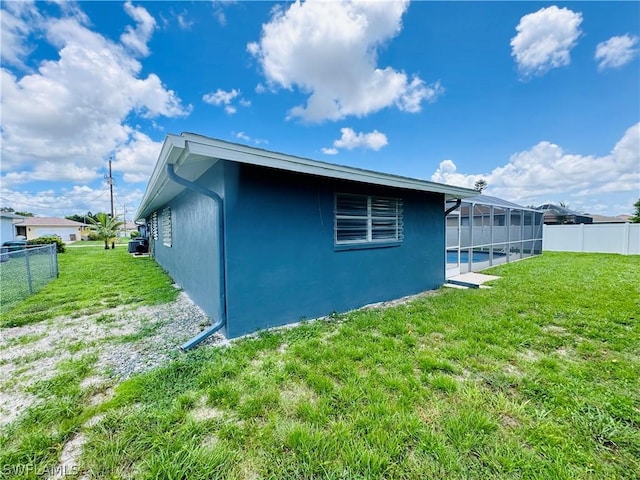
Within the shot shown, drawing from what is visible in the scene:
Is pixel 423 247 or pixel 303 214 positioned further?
pixel 423 247

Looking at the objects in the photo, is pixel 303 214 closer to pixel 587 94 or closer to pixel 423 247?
Answer: pixel 423 247

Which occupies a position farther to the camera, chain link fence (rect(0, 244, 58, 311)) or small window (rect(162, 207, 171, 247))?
small window (rect(162, 207, 171, 247))

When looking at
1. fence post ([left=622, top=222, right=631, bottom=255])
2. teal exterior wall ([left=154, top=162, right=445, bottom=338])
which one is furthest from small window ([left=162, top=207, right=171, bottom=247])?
fence post ([left=622, top=222, right=631, bottom=255])

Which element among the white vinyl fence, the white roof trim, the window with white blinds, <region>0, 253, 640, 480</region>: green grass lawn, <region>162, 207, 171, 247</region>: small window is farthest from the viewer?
the white vinyl fence

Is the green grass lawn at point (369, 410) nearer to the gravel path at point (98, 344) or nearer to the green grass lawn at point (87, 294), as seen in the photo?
the gravel path at point (98, 344)

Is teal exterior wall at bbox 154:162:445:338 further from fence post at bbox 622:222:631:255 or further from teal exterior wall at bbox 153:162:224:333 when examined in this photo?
fence post at bbox 622:222:631:255

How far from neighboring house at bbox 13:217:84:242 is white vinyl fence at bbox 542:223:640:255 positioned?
56.4m

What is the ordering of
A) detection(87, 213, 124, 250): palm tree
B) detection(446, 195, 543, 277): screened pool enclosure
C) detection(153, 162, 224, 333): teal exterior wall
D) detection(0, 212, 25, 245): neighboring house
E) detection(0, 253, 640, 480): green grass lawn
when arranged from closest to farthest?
1. detection(0, 253, 640, 480): green grass lawn
2. detection(153, 162, 224, 333): teal exterior wall
3. detection(446, 195, 543, 277): screened pool enclosure
4. detection(0, 212, 25, 245): neighboring house
5. detection(87, 213, 124, 250): palm tree

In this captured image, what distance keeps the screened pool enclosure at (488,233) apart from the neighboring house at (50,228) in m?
51.4

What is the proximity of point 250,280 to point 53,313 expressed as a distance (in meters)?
4.25

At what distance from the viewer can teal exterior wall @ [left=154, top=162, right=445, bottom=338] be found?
3.59 meters

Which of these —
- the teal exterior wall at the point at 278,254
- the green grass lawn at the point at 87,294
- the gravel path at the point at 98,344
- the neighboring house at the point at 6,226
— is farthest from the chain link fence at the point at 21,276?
the neighboring house at the point at 6,226

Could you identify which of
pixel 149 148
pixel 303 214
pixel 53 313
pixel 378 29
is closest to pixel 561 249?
pixel 378 29

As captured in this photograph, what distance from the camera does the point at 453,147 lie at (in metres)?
13.3
